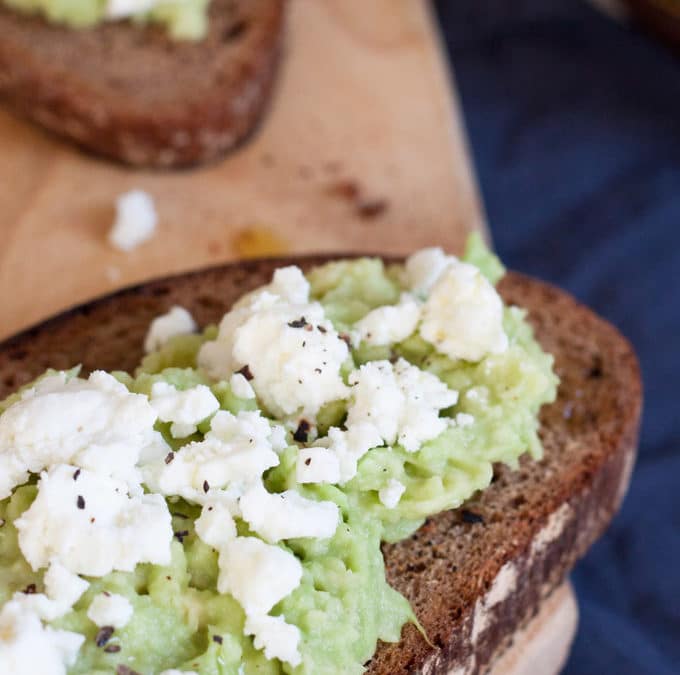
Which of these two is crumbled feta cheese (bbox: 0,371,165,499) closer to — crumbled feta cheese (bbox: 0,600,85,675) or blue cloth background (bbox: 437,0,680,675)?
crumbled feta cheese (bbox: 0,600,85,675)

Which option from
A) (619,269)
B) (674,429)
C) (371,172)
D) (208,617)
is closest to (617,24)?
(619,269)

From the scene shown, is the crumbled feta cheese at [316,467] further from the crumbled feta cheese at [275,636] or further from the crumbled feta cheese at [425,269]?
the crumbled feta cheese at [425,269]

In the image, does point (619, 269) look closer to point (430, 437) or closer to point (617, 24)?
point (617, 24)

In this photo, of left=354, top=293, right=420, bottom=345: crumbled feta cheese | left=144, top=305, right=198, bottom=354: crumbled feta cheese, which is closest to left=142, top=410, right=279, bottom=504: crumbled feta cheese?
left=354, top=293, right=420, bottom=345: crumbled feta cheese

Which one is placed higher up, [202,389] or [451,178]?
[202,389]

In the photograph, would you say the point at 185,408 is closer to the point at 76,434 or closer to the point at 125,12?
the point at 76,434

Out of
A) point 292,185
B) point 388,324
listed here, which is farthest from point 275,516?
point 292,185
